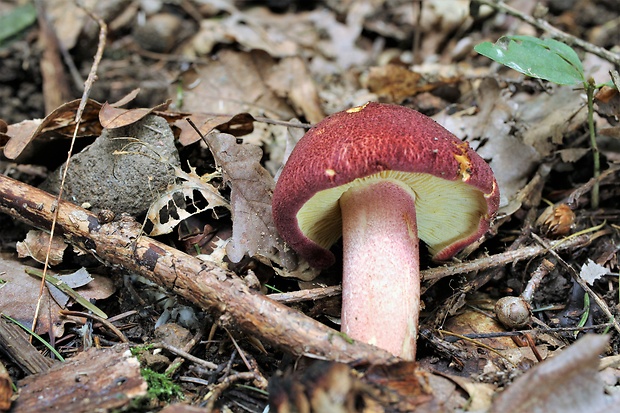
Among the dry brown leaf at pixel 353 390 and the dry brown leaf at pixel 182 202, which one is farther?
the dry brown leaf at pixel 182 202

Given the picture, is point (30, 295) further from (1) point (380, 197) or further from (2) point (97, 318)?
(1) point (380, 197)

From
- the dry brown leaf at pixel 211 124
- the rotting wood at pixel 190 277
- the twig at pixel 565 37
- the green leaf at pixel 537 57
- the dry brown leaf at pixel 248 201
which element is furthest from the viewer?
the twig at pixel 565 37

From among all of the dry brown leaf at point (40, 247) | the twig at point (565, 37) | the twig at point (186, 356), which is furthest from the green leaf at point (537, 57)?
the dry brown leaf at point (40, 247)

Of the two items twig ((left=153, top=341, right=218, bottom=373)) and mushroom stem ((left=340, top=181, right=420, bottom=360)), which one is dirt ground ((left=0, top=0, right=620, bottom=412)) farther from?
mushroom stem ((left=340, top=181, right=420, bottom=360))

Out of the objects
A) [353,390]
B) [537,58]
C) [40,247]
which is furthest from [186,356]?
[537,58]

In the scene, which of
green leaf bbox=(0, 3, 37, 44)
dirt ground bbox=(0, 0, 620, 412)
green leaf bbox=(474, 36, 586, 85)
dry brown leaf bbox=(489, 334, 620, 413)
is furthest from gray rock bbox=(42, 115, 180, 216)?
green leaf bbox=(0, 3, 37, 44)

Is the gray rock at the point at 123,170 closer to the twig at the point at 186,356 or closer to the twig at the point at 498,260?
the twig at the point at 186,356

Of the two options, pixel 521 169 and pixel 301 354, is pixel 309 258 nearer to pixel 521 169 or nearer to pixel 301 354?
pixel 301 354

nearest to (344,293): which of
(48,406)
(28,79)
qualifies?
→ (48,406)
